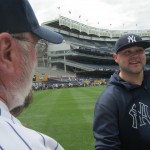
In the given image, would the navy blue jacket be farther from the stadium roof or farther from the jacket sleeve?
the stadium roof

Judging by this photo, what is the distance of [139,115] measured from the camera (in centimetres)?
309

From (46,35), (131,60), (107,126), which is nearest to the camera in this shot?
(46,35)

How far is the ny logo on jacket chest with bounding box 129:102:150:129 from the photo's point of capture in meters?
3.07

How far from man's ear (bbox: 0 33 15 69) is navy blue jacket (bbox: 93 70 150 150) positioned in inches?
66.4

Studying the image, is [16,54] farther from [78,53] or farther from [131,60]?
[78,53]

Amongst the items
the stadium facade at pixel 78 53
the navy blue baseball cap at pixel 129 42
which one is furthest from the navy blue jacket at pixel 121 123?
the stadium facade at pixel 78 53

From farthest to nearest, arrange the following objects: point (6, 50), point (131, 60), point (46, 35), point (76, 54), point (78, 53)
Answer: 1. point (78, 53)
2. point (76, 54)
3. point (131, 60)
4. point (46, 35)
5. point (6, 50)

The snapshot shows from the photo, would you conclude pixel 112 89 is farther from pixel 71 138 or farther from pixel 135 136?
pixel 71 138

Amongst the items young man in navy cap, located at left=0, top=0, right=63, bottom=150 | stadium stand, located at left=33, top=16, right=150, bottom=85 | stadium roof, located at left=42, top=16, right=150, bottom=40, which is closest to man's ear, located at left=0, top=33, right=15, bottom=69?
young man in navy cap, located at left=0, top=0, right=63, bottom=150

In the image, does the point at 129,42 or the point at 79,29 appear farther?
the point at 79,29

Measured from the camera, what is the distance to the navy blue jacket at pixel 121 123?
9.89 ft

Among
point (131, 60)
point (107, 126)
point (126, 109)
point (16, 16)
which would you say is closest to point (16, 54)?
point (16, 16)

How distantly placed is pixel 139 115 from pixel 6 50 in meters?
1.90

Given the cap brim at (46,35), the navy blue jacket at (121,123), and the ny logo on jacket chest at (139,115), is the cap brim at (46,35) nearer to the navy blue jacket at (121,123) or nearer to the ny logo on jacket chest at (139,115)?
the navy blue jacket at (121,123)
